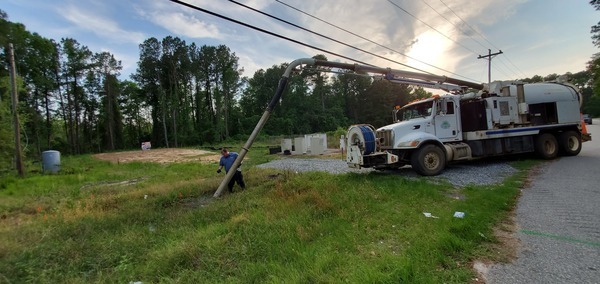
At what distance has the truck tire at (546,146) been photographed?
38.0 ft

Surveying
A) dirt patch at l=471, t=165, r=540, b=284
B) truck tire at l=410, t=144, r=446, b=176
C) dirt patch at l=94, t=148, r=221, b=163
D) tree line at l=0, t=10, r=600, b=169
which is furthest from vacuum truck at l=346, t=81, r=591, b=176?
tree line at l=0, t=10, r=600, b=169

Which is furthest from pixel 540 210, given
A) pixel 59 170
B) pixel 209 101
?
pixel 209 101

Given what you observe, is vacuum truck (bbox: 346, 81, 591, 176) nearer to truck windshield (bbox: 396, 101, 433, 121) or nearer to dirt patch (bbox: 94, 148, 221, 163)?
truck windshield (bbox: 396, 101, 433, 121)

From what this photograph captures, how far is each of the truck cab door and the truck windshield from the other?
1.22 feet

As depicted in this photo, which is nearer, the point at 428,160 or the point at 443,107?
the point at 428,160

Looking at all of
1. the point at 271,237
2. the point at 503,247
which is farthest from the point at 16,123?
the point at 503,247

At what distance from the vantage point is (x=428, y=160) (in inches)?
364

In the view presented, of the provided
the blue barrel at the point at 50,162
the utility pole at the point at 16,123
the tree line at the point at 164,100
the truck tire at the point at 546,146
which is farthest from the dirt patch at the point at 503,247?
the tree line at the point at 164,100

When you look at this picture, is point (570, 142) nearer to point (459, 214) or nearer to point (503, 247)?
point (459, 214)

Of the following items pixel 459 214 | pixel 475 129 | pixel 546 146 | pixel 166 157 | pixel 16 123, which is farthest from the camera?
pixel 166 157

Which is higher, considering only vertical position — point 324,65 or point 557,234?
point 324,65

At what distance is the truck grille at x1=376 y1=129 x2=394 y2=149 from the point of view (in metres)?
9.61

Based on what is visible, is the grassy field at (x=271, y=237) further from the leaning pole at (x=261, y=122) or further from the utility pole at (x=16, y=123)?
the utility pole at (x=16, y=123)

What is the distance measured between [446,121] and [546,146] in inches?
216
